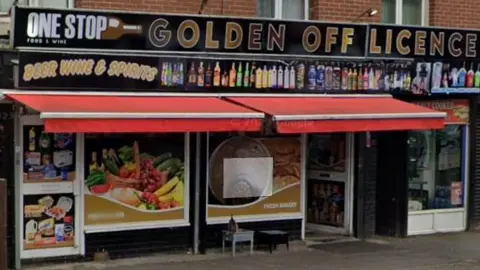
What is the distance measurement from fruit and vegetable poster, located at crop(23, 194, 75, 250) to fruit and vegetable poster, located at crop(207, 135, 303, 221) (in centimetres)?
207

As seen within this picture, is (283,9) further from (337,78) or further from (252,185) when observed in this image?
(252,185)

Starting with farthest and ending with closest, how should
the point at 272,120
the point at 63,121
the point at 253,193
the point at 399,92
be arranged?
the point at 399,92 → the point at 253,193 → the point at 272,120 → the point at 63,121

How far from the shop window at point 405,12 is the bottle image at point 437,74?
1.16 m

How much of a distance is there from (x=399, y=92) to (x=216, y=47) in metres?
3.42

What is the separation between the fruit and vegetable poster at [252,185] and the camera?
11.5 m

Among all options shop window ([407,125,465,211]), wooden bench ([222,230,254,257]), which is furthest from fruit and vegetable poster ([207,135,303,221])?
shop window ([407,125,465,211])

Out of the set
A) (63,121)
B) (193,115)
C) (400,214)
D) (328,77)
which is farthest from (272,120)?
(400,214)

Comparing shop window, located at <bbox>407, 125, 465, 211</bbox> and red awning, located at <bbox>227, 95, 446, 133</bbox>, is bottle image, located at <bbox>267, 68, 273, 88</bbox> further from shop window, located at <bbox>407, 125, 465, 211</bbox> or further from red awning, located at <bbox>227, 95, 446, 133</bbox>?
shop window, located at <bbox>407, 125, 465, 211</bbox>

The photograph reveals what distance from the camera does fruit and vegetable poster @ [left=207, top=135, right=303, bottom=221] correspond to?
11.5 metres

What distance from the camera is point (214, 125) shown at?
996cm

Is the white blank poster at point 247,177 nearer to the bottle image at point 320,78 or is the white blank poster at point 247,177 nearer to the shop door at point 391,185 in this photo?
the bottle image at point 320,78

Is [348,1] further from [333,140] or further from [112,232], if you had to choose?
[112,232]

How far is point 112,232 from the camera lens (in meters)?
10.6

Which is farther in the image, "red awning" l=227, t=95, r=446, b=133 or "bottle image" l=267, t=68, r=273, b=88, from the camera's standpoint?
"bottle image" l=267, t=68, r=273, b=88
